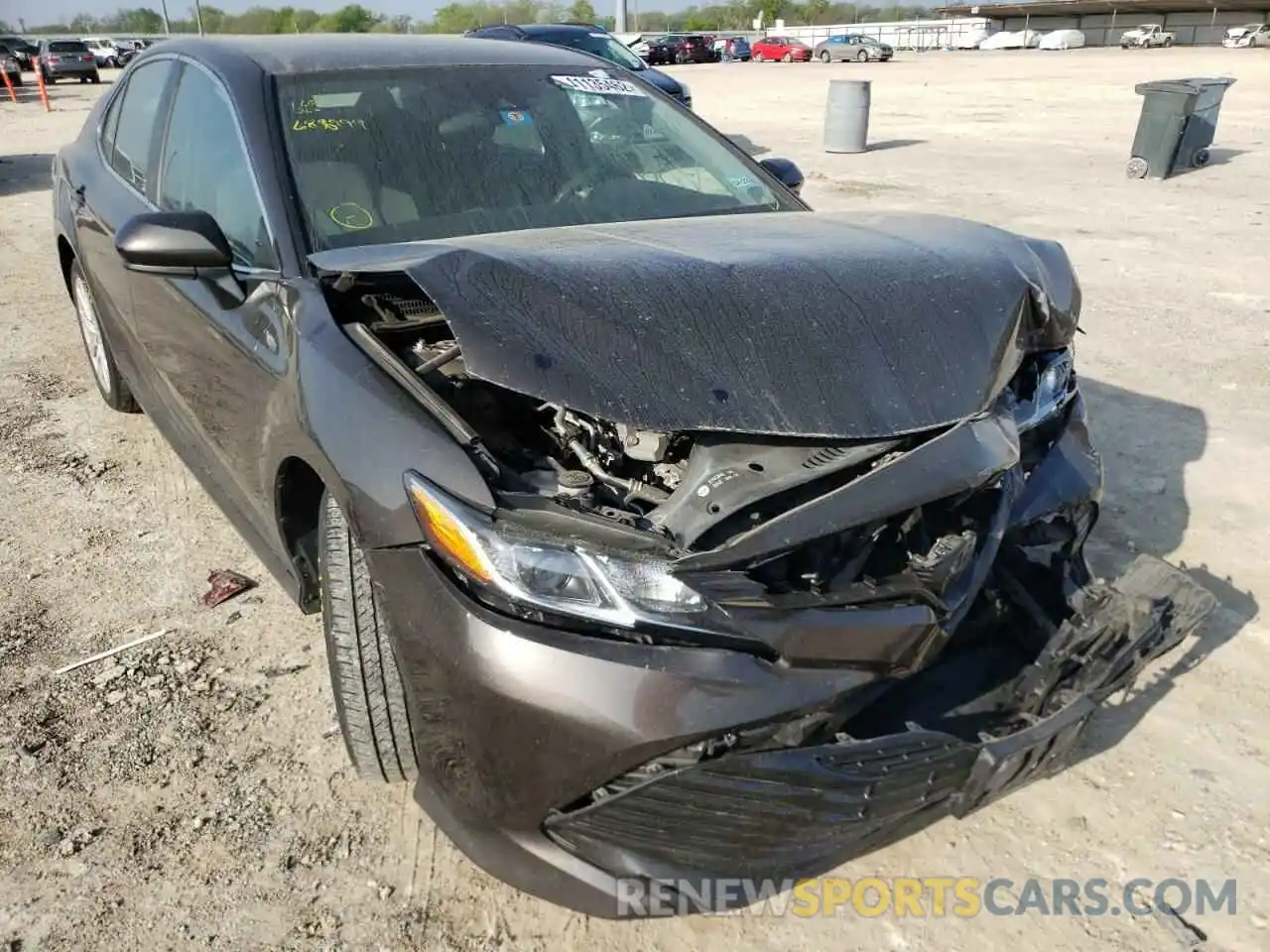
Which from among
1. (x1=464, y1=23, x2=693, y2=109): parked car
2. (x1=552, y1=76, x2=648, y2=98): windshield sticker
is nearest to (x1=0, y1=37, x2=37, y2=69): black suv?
(x1=464, y1=23, x2=693, y2=109): parked car

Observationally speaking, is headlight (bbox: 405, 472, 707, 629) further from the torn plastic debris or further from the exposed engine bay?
the torn plastic debris

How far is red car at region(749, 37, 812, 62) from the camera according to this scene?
4419cm

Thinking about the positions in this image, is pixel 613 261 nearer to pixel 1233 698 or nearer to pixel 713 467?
pixel 713 467

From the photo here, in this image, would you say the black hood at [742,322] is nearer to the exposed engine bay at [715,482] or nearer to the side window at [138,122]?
the exposed engine bay at [715,482]

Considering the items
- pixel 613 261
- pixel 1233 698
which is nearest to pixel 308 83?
pixel 613 261

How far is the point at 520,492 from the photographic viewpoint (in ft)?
5.87

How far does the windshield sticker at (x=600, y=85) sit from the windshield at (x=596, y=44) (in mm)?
Result: 9391

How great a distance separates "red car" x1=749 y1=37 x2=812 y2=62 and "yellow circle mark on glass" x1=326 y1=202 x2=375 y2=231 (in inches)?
1819

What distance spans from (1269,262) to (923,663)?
6891 mm

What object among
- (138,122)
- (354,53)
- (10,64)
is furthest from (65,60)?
(354,53)

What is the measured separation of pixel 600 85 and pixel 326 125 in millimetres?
1077

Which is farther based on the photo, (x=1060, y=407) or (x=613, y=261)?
(x=1060, y=407)

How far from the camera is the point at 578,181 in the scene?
117 inches

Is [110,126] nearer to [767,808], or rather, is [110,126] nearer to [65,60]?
[767,808]
